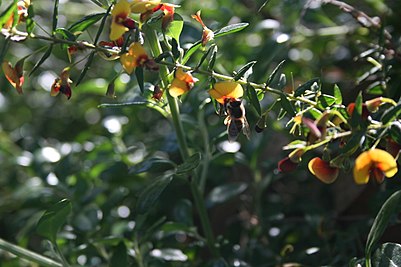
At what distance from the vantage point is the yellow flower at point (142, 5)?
2.24ft

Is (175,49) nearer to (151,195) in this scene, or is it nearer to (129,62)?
(129,62)

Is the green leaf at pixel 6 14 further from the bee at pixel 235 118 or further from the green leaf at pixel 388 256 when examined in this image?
the green leaf at pixel 388 256

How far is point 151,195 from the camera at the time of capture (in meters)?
0.88

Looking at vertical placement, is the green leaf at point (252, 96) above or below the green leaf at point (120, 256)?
above

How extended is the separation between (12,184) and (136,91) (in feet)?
1.89

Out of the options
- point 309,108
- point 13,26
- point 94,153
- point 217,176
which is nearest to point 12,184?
point 94,153

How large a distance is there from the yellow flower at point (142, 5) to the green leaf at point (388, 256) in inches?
14.7

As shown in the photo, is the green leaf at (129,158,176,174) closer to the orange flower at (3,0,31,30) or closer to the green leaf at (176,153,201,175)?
the green leaf at (176,153,201,175)

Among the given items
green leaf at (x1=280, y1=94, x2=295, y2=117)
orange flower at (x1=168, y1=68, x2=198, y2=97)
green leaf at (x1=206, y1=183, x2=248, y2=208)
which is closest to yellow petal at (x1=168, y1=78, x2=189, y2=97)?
orange flower at (x1=168, y1=68, x2=198, y2=97)

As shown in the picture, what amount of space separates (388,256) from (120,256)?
39 cm

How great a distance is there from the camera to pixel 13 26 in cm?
72

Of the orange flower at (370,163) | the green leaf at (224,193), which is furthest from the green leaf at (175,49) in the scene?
the green leaf at (224,193)

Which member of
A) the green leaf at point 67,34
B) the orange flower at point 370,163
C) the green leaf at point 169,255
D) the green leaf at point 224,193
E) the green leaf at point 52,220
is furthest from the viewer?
the green leaf at point 224,193

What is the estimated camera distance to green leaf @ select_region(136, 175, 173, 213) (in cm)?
88
